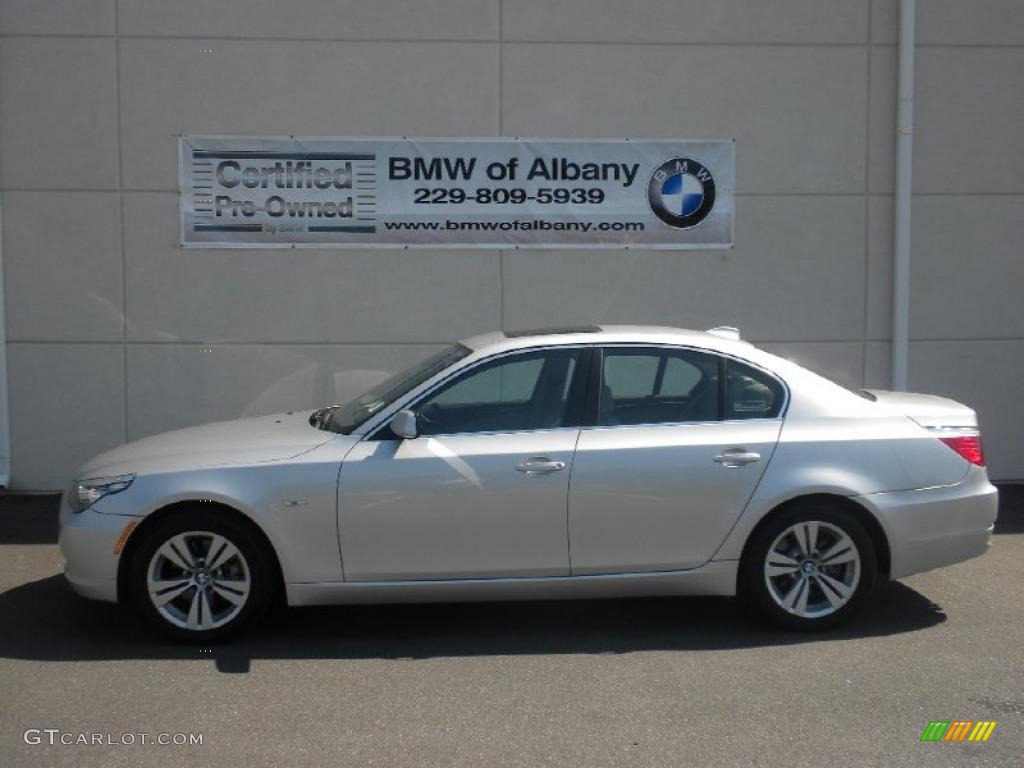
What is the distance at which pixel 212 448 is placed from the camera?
6020mm

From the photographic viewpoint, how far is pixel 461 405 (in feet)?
19.9

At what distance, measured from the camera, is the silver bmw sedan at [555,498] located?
5773 mm

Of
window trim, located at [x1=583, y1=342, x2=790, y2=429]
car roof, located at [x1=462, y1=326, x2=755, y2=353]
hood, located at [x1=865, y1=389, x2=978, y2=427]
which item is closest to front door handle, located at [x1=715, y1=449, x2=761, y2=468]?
window trim, located at [x1=583, y1=342, x2=790, y2=429]

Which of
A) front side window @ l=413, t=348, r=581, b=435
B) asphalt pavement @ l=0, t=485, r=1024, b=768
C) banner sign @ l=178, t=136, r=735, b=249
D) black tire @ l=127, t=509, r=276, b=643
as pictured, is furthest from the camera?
banner sign @ l=178, t=136, r=735, b=249

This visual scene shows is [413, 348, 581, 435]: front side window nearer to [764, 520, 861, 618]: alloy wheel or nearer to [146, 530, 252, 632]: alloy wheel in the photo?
[146, 530, 252, 632]: alloy wheel

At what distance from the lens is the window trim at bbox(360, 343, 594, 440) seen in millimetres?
5934

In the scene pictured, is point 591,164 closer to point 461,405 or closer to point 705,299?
point 705,299

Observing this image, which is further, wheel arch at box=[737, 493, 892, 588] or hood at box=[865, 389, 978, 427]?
hood at box=[865, 389, 978, 427]

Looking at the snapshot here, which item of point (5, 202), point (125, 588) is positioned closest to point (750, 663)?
point (125, 588)

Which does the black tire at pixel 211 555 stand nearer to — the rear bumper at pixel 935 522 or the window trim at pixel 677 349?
the window trim at pixel 677 349

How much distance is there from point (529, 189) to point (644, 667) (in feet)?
16.5

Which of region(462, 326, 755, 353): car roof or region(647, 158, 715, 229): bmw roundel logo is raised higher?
region(647, 158, 715, 229): bmw roundel logo

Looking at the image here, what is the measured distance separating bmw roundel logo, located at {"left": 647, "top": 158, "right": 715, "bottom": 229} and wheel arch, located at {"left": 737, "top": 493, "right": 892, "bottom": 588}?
167 inches

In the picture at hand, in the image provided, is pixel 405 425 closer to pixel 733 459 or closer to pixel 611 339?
pixel 611 339
